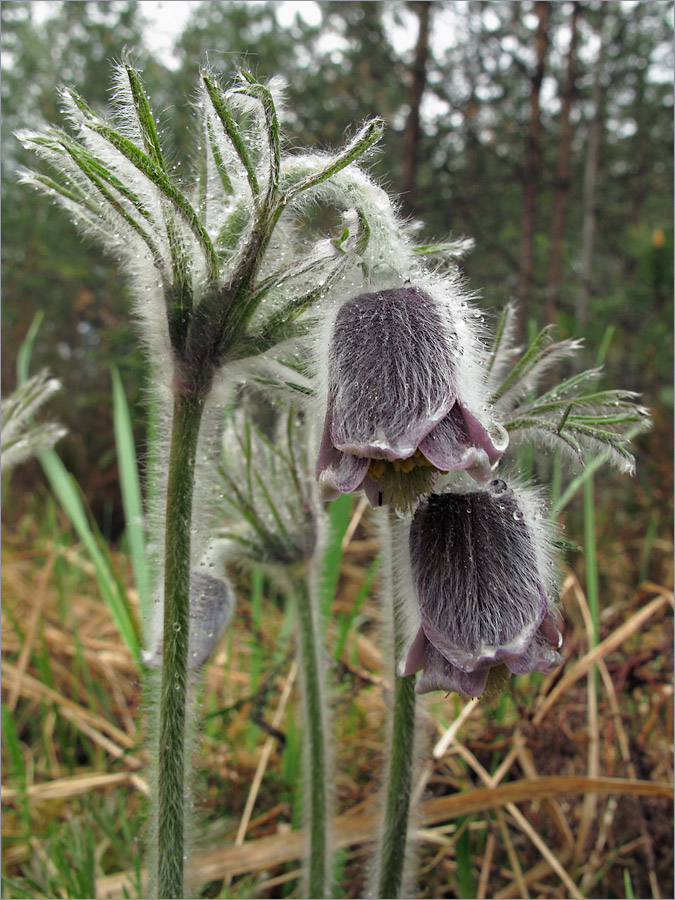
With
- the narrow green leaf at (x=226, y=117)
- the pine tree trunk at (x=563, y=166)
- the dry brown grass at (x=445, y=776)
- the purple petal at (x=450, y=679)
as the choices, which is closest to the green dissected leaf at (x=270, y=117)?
the narrow green leaf at (x=226, y=117)

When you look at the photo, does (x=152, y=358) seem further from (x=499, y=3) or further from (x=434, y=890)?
(x=499, y=3)

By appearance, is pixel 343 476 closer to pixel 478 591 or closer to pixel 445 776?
pixel 478 591

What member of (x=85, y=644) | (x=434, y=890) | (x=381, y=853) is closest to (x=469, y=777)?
(x=434, y=890)

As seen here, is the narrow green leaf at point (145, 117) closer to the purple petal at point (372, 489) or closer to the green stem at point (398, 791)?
the purple petal at point (372, 489)

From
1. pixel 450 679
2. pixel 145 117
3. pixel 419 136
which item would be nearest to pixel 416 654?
pixel 450 679

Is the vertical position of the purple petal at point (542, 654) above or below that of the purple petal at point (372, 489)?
below

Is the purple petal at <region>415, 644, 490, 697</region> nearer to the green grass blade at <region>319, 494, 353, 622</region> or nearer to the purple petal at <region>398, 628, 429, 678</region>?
the purple petal at <region>398, 628, 429, 678</region>

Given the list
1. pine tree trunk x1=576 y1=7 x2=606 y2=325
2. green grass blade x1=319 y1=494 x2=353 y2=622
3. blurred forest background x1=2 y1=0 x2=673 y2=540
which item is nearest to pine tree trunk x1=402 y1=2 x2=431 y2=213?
blurred forest background x1=2 y1=0 x2=673 y2=540
